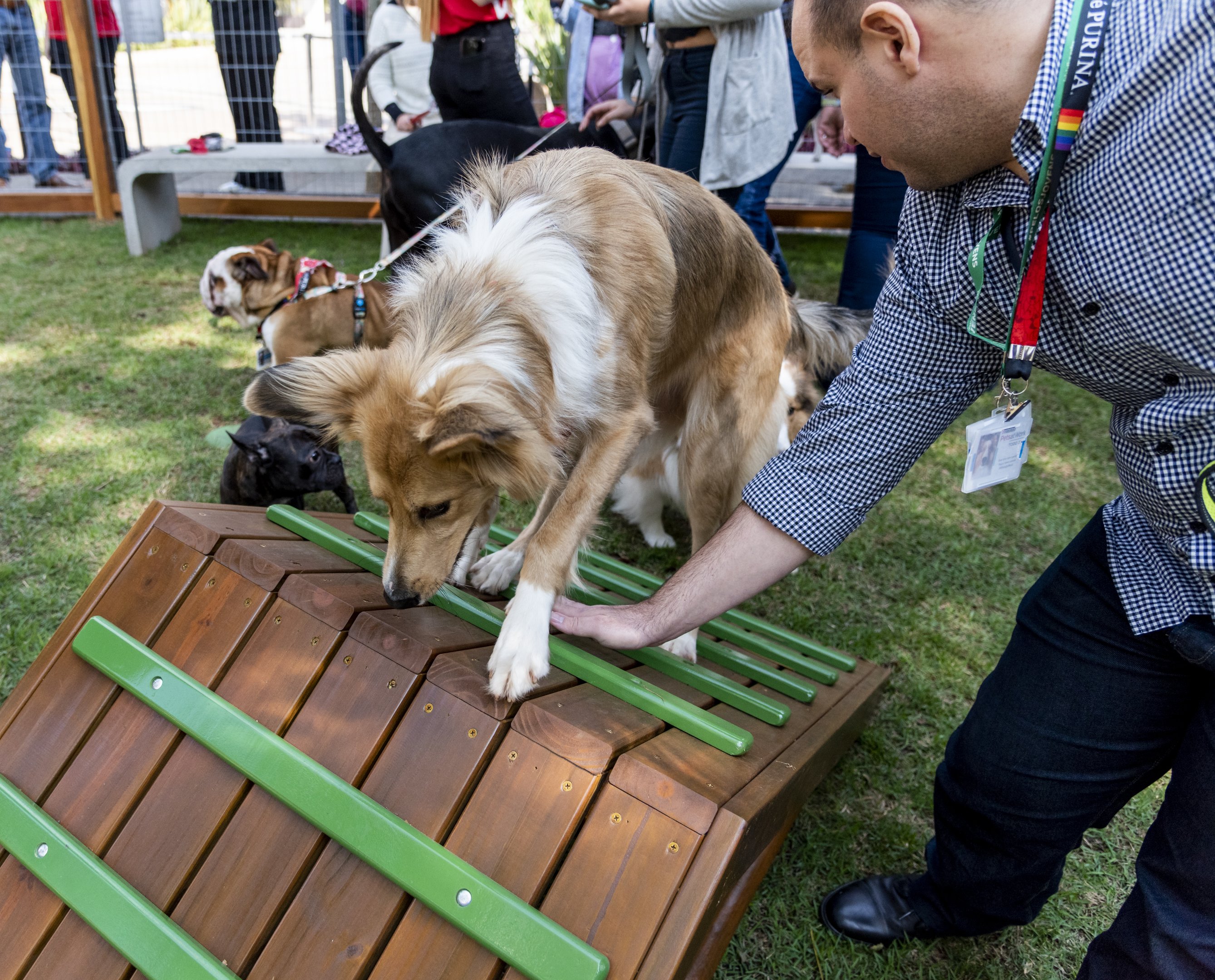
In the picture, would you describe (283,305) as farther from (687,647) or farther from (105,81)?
(105,81)

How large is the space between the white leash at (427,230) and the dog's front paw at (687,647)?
148cm

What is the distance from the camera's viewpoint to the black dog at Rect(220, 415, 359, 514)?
140 inches

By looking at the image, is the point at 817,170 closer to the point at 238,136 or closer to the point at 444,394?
the point at 238,136

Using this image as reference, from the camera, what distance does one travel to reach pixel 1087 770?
175 cm

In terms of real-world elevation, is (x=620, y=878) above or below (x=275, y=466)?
above

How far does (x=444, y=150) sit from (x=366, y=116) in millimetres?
754

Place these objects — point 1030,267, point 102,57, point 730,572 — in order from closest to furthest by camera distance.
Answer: point 1030,267 → point 730,572 → point 102,57

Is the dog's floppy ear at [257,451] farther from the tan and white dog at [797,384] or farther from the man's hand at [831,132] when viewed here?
the man's hand at [831,132]

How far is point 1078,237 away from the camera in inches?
57.6

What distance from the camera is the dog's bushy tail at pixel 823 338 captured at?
146 inches

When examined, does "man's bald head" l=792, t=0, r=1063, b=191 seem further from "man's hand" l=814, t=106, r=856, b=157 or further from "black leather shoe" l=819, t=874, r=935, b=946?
"man's hand" l=814, t=106, r=856, b=157

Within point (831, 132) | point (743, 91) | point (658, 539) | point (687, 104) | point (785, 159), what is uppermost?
point (743, 91)

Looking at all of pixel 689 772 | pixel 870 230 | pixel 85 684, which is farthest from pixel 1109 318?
pixel 870 230

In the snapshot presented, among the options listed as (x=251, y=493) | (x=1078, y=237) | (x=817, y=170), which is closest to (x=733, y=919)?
(x=1078, y=237)
